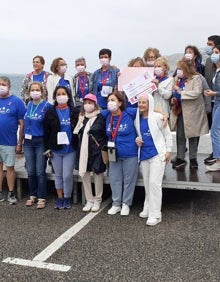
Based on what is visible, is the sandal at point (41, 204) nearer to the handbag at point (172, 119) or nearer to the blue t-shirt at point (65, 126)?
the blue t-shirt at point (65, 126)

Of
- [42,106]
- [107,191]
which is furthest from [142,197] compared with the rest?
[42,106]

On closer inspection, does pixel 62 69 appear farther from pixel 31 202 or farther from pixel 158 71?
pixel 31 202

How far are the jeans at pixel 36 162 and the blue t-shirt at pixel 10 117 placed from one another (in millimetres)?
307

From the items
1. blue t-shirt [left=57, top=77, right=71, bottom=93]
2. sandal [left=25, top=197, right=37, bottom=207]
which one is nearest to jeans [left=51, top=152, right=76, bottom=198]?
sandal [left=25, top=197, right=37, bottom=207]

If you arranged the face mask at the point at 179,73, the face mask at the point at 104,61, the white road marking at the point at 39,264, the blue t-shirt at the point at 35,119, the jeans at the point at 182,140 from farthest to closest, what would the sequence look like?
1. the face mask at the point at 104,61
2. the jeans at the point at 182,140
3. the face mask at the point at 179,73
4. the blue t-shirt at the point at 35,119
5. the white road marking at the point at 39,264

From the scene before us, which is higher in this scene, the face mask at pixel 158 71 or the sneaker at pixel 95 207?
the face mask at pixel 158 71

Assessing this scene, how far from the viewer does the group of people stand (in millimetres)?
5645

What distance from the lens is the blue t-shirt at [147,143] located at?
5.60 meters

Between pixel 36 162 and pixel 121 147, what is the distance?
4.56 feet

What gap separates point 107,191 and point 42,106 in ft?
6.57

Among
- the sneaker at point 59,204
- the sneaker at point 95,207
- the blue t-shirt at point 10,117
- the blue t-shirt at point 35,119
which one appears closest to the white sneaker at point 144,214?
the sneaker at point 95,207

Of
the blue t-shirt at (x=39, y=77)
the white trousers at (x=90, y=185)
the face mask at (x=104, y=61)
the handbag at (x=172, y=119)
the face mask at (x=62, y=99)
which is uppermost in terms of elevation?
the face mask at (x=104, y=61)

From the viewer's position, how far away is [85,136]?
5.96 m

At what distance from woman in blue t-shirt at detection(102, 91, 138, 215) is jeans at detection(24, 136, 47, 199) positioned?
3.51 feet
